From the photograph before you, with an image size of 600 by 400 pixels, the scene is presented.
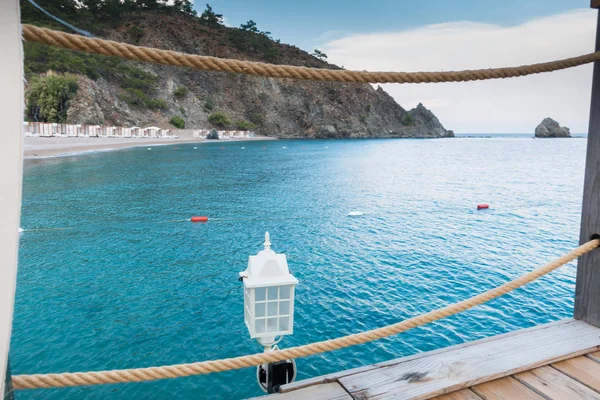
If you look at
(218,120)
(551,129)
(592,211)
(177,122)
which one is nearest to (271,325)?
(592,211)

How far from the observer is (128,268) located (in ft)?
31.9

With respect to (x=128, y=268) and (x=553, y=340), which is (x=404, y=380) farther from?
(x=128, y=268)

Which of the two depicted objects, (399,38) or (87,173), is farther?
(399,38)

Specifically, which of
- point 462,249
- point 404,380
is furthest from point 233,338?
point 462,249

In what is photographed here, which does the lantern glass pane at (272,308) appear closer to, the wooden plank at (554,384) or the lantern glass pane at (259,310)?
the lantern glass pane at (259,310)

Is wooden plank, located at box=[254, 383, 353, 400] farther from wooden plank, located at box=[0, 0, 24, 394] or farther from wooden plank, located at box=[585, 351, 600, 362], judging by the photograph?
wooden plank, located at box=[585, 351, 600, 362]

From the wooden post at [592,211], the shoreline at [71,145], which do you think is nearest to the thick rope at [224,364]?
the wooden post at [592,211]

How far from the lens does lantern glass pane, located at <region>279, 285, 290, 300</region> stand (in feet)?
12.4

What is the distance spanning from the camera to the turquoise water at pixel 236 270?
6.34 m

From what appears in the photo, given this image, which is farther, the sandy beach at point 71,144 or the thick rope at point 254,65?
the sandy beach at point 71,144

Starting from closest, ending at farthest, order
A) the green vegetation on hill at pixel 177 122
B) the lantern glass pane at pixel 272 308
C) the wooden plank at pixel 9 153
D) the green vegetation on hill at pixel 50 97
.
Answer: the wooden plank at pixel 9 153 < the lantern glass pane at pixel 272 308 < the green vegetation on hill at pixel 50 97 < the green vegetation on hill at pixel 177 122

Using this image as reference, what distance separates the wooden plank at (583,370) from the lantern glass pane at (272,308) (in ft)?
7.87

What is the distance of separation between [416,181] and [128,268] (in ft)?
72.3

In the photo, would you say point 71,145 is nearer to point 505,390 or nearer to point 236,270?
point 236,270
